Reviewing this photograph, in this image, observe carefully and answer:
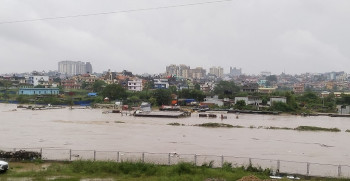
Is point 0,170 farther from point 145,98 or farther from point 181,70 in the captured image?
point 181,70

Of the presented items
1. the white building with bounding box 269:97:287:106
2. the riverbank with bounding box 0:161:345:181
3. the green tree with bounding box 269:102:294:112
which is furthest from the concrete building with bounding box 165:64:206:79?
the riverbank with bounding box 0:161:345:181

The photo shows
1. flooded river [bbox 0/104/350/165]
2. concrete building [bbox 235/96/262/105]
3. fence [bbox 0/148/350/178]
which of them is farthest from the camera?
concrete building [bbox 235/96/262/105]

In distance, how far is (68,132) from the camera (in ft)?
81.6

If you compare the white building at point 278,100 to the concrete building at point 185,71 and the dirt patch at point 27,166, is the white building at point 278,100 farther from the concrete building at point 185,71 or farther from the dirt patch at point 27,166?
the concrete building at point 185,71

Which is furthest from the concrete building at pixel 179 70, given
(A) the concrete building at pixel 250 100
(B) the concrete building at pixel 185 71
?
(A) the concrete building at pixel 250 100

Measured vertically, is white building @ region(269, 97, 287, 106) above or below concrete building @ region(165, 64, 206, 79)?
below

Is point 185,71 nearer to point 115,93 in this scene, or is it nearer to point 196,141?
point 115,93

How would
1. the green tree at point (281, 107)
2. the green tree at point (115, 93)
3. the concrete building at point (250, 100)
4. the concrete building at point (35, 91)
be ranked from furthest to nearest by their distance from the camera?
the concrete building at point (35, 91), the green tree at point (115, 93), the concrete building at point (250, 100), the green tree at point (281, 107)

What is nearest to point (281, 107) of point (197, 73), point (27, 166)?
point (27, 166)

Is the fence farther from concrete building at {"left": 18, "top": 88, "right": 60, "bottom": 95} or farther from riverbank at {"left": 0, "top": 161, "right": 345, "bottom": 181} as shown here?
concrete building at {"left": 18, "top": 88, "right": 60, "bottom": 95}

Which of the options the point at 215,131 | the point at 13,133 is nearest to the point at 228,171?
the point at 215,131

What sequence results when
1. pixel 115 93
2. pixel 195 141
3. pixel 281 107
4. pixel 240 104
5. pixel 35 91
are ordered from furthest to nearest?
pixel 35 91, pixel 115 93, pixel 240 104, pixel 281 107, pixel 195 141

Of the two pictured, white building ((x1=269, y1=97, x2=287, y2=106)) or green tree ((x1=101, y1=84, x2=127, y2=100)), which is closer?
white building ((x1=269, y1=97, x2=287, y2=106))

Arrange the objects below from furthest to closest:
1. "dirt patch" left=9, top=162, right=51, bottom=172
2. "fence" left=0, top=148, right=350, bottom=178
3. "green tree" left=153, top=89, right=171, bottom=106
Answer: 1. "green tree" left=153, top=89, right=171, bottom=106
2. "fence" left=0, top=148, right=350, bottom=178
3. "dirt patch" left=9, top=162, right=51, bottom=172
